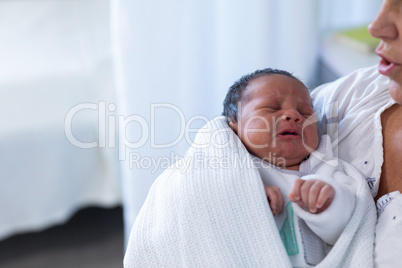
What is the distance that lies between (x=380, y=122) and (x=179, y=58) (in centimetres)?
72

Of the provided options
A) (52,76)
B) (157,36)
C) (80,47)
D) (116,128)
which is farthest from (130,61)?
(80,47)

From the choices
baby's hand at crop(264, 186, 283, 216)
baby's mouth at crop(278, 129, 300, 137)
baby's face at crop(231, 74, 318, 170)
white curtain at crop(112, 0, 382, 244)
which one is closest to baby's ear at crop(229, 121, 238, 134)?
baby's face at crop(231, 74, 318, 170)

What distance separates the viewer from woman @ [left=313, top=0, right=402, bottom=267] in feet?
2.76

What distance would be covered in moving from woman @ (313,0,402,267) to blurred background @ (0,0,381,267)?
1.70 feet

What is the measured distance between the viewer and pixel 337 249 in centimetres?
81

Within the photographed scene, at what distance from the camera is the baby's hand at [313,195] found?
82 cm

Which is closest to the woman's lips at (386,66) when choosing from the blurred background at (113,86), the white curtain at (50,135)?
the blurred background at (113,86)

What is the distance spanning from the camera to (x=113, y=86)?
1.95 m

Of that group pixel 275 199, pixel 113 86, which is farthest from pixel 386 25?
pixel 113 86

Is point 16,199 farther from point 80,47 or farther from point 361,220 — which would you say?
point 361,220

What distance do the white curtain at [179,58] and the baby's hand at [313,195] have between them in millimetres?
748

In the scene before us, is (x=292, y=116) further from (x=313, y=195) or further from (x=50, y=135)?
(x=50, y=135)

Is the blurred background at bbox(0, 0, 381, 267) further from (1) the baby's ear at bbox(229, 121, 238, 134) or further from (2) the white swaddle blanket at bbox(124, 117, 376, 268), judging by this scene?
(2) the white swaddle blanket at bbox(124, 117, 376, 268)

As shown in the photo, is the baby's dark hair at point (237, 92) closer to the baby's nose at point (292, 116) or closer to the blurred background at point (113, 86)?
the baby's nose at point (292, 116)
